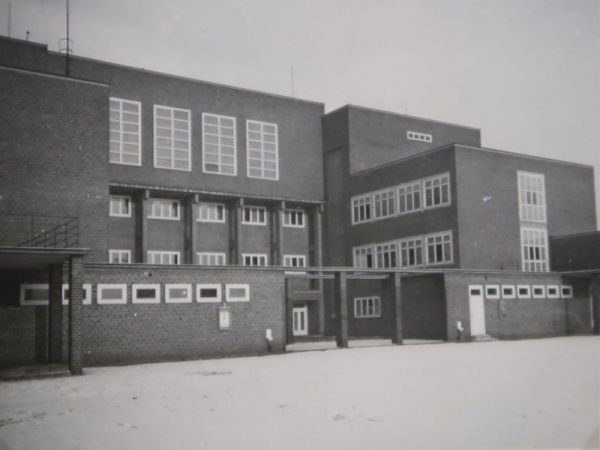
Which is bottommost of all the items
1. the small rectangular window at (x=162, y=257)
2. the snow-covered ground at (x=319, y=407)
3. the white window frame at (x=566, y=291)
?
the snow-covered ground at (x=319, y=407)

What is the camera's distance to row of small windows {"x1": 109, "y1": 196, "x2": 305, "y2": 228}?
38.1m

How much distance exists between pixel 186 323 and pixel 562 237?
24577mm

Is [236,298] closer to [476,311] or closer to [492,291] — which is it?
[476,311]

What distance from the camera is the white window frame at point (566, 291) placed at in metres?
38.1

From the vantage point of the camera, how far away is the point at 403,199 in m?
40.6

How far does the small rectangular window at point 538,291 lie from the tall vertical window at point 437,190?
249 inches

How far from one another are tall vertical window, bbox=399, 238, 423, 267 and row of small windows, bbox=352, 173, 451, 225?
5.83 feet

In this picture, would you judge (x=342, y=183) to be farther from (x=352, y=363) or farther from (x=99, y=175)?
(x=352, y=363)

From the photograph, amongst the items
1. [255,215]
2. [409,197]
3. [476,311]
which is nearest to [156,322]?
[476,311]

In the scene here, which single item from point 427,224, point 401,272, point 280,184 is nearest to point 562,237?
point 427,224

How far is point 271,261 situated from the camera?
4288 cm

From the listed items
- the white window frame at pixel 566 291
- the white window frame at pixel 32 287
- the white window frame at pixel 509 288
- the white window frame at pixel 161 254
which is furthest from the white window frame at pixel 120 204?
the white window frame at pixel 566 291

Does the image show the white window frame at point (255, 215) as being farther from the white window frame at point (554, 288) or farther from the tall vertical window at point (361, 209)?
A: the white window frame at point (554, 288)

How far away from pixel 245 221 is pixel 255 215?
880 mm
